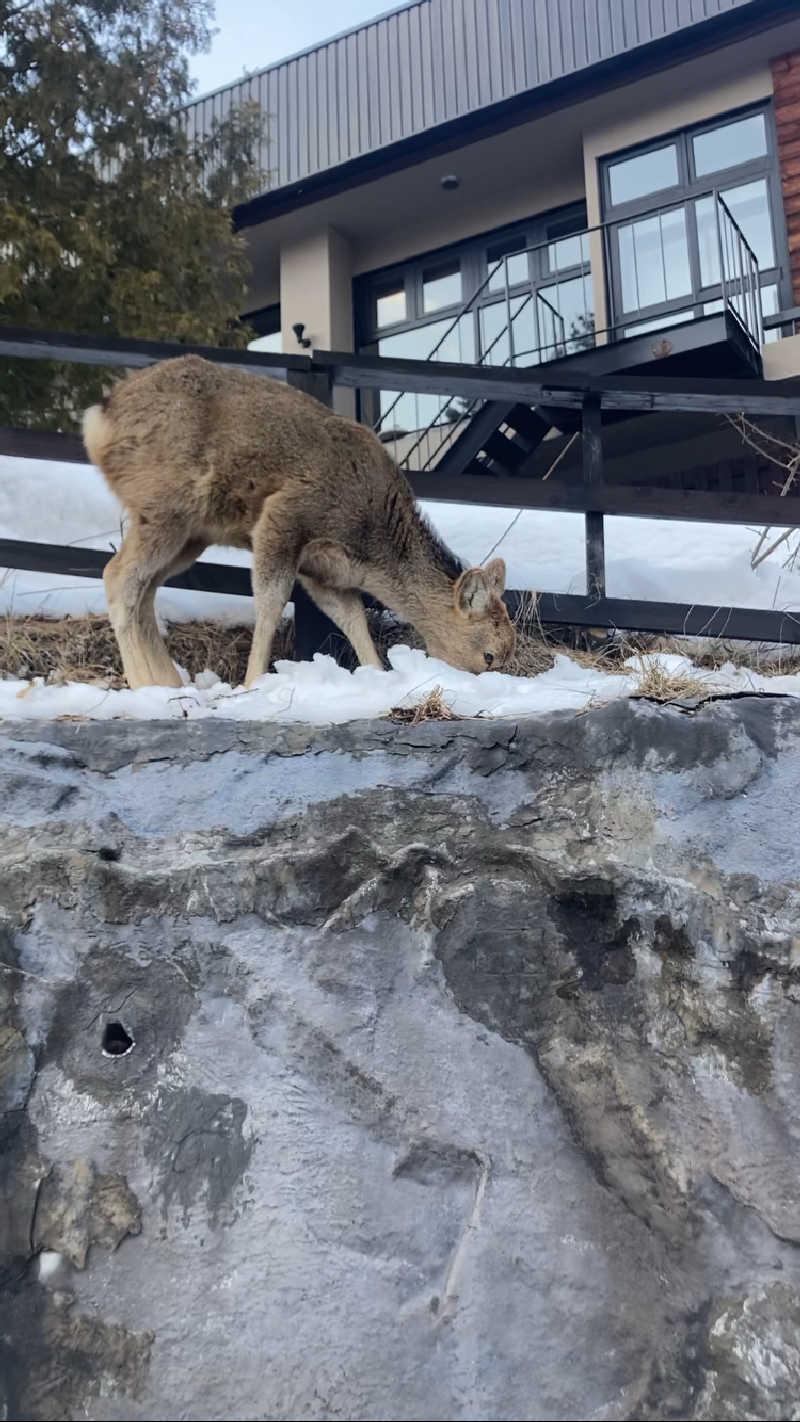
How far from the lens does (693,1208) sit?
12.4ft

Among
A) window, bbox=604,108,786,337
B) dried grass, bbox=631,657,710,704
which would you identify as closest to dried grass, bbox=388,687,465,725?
dried grass, bbox=631,657,710,704

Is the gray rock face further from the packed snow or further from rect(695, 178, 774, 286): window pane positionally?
rect(695, 178, 774, 286): window pane

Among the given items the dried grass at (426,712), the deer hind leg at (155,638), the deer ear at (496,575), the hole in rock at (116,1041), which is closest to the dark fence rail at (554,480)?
the deer ear at (496,575)

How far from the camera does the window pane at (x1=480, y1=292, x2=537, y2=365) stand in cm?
1592

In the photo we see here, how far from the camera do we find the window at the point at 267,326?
63.6 feet

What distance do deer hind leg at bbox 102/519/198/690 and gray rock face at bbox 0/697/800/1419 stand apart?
5.06 feet

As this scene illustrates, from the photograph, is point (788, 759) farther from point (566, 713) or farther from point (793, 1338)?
point (793, 1338)

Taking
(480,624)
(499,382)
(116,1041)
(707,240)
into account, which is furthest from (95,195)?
(116,1041)

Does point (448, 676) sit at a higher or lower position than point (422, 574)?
lower

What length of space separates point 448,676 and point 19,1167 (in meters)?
2.88

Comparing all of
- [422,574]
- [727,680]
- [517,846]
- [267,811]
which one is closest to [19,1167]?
[267,811]

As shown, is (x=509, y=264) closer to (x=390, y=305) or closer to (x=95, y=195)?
(x=390, y=305)

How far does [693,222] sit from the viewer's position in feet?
48.3

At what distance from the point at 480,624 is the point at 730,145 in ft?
34.1
